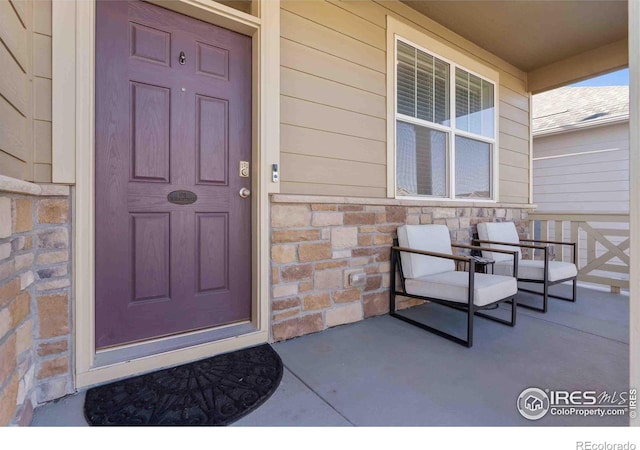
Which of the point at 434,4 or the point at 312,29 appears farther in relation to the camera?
the point at 434,4

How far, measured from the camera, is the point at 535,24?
3186 mm

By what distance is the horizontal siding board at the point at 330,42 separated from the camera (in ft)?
7.21

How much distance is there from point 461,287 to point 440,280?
19cm

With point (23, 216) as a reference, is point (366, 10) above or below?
above

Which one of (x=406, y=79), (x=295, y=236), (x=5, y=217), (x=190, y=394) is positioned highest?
(x=406, y=79)

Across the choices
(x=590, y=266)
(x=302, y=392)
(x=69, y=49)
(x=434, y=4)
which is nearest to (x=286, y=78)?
(x=69, y=49)

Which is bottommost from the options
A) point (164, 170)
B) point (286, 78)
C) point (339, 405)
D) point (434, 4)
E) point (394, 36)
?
point (339, 405)

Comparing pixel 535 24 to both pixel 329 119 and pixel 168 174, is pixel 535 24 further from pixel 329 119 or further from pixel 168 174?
pixel 168 174

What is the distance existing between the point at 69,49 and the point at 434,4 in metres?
2.97

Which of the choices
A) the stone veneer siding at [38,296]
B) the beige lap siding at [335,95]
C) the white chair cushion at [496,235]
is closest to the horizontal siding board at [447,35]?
the beige lap siding at [335,95]

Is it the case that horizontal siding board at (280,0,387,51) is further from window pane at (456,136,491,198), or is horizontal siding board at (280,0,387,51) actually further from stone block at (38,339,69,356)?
stone block at (38,339,69,356)

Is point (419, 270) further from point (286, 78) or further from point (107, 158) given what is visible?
point (107, 158)

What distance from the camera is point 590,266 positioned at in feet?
12.3

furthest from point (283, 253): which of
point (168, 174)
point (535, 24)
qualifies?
point (535, 24)
